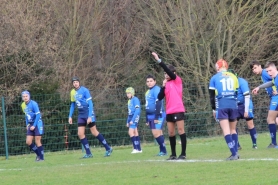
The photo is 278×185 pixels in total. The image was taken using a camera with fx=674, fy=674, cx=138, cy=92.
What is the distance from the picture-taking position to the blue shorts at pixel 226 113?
13.1 m

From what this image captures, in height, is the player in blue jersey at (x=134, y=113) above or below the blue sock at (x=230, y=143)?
above

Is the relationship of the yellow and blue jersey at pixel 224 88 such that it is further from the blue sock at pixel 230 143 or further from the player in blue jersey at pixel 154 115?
the player in blue jersey at pixel 154 115

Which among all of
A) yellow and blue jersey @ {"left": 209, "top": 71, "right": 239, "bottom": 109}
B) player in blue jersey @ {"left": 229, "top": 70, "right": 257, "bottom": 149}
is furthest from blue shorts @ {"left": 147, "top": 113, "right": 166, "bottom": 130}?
yellow and blue jersey @ {"left": 209, "top": 71, "right": 239, "bottom": 109}

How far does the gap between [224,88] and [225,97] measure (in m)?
0.19

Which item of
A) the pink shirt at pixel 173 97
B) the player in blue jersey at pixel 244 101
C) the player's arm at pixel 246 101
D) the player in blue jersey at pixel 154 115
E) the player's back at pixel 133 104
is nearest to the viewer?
the pink shirt at pixel 173 97

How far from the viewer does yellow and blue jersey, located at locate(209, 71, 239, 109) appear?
13.0 metres

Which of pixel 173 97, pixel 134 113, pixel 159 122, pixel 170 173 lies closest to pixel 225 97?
pixel 173 97

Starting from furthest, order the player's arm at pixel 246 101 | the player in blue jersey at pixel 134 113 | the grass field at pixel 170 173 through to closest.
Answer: the player in blue jersey at pixel 134 113
the player's arm at pixel 246 101
the grass field at pixel 170 173

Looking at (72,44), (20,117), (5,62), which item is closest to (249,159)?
(20,117)

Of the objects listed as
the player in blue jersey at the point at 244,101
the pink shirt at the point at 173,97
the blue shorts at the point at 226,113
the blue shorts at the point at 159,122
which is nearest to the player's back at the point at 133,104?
the blue shorts at the point at 159,122

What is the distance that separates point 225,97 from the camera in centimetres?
1306

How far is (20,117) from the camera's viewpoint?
23562 millimetres

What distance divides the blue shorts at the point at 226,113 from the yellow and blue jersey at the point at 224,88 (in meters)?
0.08

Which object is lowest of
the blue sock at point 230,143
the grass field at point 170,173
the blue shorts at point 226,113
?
the grass field at point 170,173
